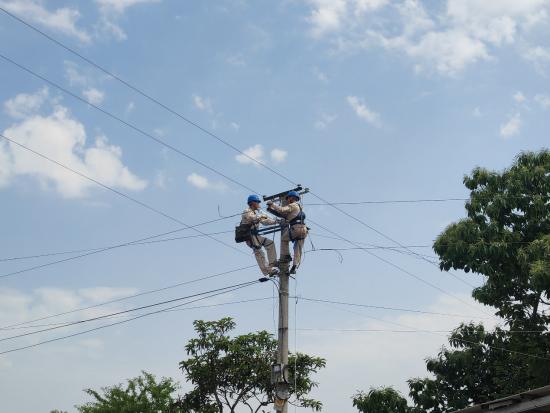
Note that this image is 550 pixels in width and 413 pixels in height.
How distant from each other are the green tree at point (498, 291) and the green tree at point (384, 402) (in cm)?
67

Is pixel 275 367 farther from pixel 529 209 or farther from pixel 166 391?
pixel 166 391

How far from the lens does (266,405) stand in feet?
89.4

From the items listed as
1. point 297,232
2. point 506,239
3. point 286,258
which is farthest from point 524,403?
point 506,239

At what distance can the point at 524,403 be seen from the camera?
A: 480 inches

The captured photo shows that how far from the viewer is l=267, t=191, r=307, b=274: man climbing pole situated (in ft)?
44.8

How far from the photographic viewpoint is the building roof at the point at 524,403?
11.9m

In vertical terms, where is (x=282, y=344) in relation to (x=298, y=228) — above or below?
below

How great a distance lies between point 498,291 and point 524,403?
9.78m

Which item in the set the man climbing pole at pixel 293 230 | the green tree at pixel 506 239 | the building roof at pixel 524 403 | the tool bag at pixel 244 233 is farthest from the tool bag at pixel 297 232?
the green tree at pixel 506 239

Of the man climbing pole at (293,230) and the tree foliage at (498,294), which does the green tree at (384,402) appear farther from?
the man climbing pole at (293,230)

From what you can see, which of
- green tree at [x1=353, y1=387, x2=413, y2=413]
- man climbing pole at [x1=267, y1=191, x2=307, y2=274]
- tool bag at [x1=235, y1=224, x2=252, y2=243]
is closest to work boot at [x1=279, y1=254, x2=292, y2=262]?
man climbing pole at [x1=267, y1=191, x2=307, y2=274]

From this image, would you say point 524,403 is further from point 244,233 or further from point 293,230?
point 244,233

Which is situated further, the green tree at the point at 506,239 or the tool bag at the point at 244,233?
the green tree at the point at 506,239

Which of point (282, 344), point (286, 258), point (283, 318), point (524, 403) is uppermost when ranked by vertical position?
point (286, 258)
